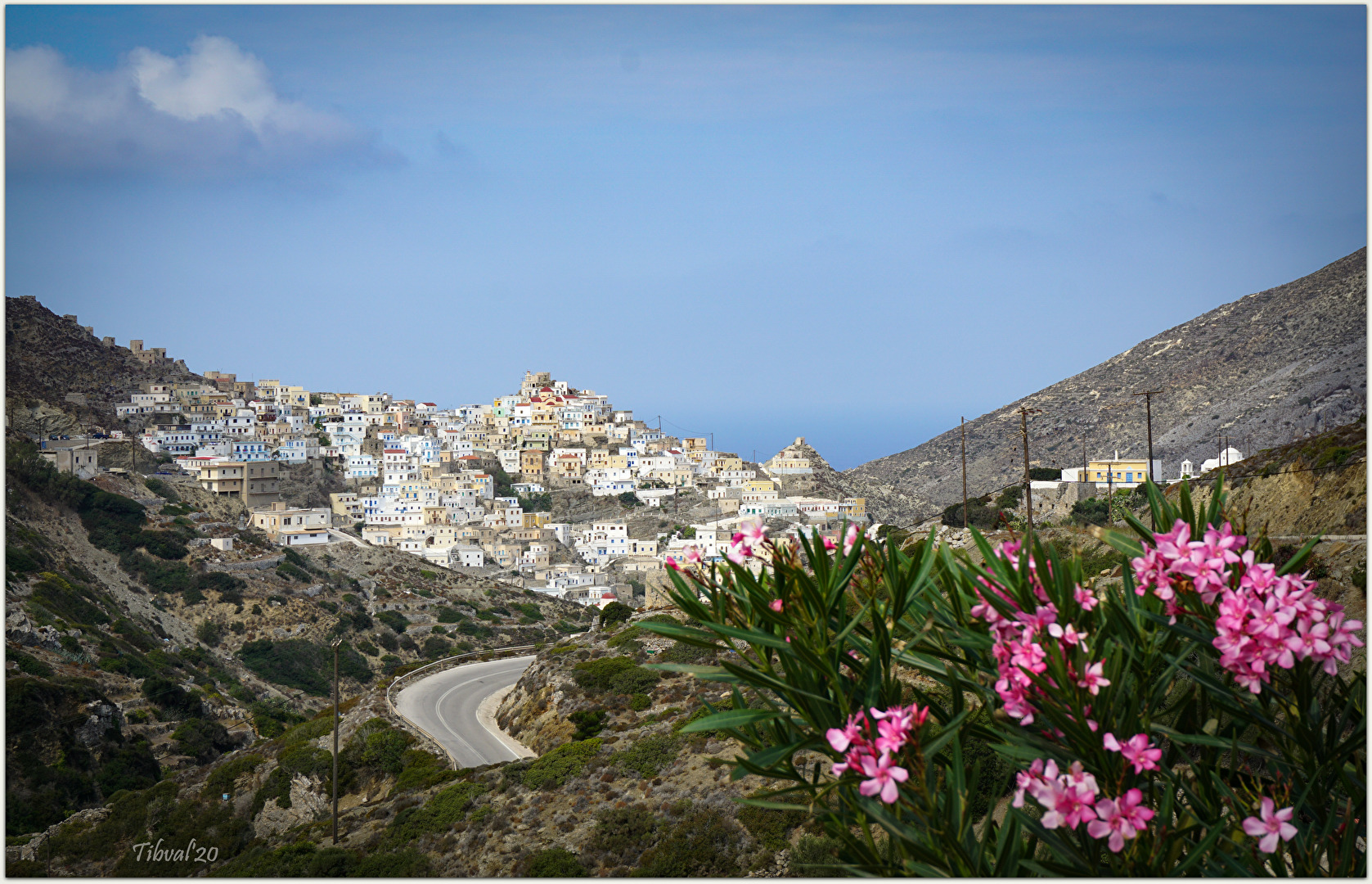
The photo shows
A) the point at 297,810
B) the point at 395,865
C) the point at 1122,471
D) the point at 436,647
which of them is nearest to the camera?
the point at 395,865

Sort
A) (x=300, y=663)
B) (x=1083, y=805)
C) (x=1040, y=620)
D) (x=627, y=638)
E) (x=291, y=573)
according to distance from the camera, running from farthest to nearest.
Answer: (x=291, y=573)
(x=300, y=663)
(x=627, y=638)
(x=1040, y=620)
(x=1083, y=805)

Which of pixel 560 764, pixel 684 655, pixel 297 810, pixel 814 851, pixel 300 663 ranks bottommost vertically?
pixel 300 663

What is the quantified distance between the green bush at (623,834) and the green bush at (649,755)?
121cm

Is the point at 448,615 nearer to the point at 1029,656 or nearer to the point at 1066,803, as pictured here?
the point at 1029,656

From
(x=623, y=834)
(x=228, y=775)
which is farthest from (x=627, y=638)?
(x=623, y=834)

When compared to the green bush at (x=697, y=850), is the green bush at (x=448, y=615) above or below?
below

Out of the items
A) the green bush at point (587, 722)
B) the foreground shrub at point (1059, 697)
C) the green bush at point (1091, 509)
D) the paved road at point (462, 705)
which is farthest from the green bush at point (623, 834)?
the green bush at point (1091, 509)

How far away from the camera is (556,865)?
8.88 metres

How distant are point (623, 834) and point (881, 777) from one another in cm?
794

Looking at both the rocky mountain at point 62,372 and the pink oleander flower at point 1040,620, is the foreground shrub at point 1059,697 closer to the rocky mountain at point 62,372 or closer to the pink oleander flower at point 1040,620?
the pink oleander flower at point 1040,620

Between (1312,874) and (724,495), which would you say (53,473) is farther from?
(1312,874)

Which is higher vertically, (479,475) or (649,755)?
(479,475)

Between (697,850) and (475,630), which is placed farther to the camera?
(475,630)
